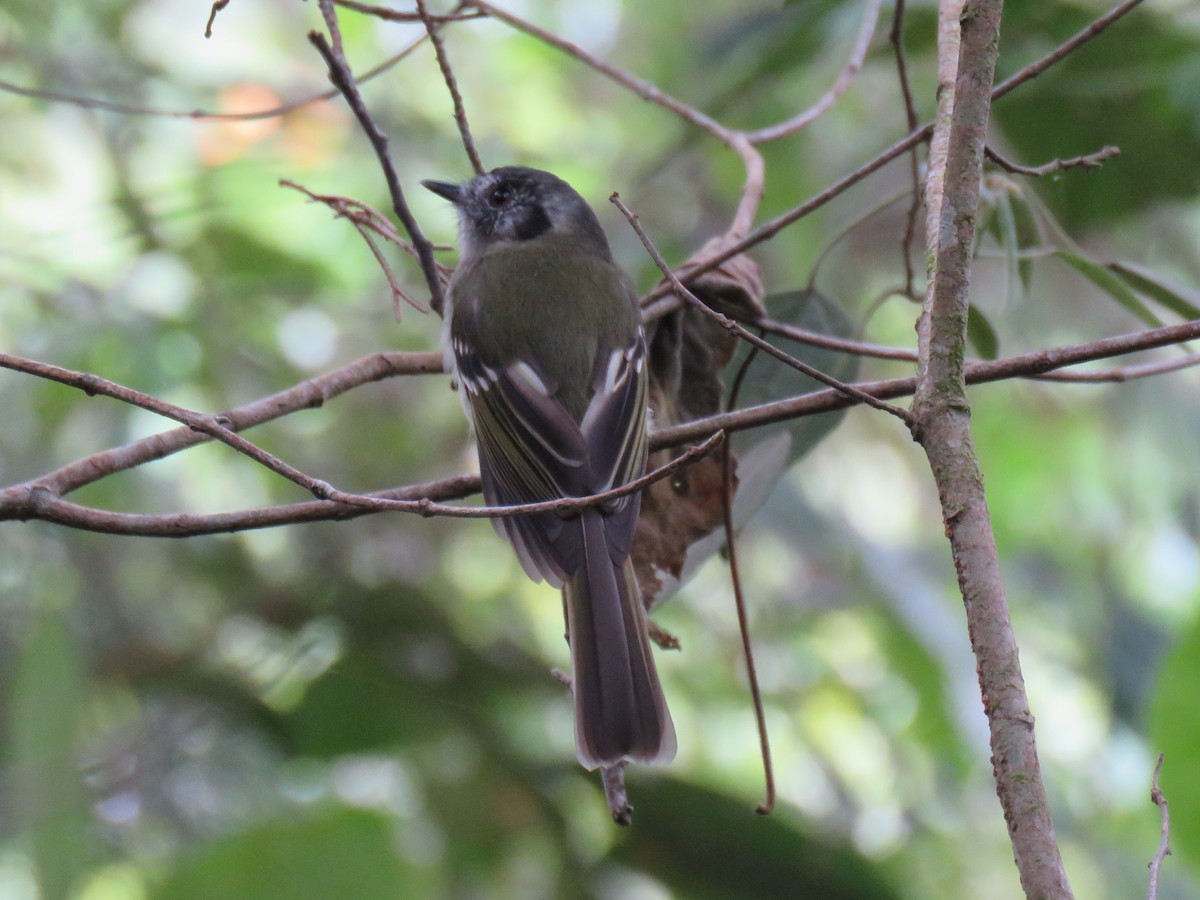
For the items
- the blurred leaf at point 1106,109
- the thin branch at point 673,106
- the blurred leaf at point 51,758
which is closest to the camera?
the blurred leaf at point 51,758

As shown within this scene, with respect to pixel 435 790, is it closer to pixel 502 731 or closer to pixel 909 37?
pixel 502 731

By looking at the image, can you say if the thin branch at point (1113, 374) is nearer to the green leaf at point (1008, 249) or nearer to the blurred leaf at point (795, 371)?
the green leaf at point (1008, 249)

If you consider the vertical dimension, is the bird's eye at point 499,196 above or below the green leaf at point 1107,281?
above

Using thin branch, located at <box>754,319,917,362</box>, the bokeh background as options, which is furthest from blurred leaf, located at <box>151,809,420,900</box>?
thin branch, located at <box>754,319,917,362</box>

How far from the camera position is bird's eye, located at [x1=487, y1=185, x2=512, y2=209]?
381cm

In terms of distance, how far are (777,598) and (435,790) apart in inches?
81.8

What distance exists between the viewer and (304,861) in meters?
2.88

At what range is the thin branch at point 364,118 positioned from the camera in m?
2.07

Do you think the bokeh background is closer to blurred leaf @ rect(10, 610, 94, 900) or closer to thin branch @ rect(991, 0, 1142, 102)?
blurred leaf @ rect(10, 610, 94, 900)

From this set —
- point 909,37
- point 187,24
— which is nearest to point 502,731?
point 909,37

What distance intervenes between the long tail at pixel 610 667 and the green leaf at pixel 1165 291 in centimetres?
122

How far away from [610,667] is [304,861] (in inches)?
40.8

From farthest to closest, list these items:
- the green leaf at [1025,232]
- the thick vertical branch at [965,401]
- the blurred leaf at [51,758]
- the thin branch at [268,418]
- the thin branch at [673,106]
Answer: the thin branch at [673,106] < the green leaf at [1025,232] < the blurred leaf at [51,758] < the thin branch at [268,418] < the thick vertical branch at [965,401]

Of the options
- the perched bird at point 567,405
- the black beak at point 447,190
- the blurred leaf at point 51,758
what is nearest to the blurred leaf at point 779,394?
the perched bird at point 567,405
